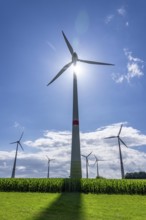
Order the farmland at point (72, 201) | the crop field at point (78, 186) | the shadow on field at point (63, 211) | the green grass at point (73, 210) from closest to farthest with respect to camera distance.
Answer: the shadow on field at point (63, 211) → the green grass at point (73, 210) → the farmland at point (72, 201) → the crop field at point (78, 186)

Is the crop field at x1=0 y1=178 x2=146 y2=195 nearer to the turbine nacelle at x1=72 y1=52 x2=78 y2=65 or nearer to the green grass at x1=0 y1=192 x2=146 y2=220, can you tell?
the green grass at x1=0 y1=192 x2=146 y2=220

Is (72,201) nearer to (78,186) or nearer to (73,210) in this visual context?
(73,210)

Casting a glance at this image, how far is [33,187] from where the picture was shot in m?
28.7

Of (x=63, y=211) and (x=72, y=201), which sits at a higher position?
(x=72, y=201)

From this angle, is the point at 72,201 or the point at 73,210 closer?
the point at 73,210

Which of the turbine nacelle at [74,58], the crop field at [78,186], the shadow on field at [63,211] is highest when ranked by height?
the turbine nacelle at [74,58]

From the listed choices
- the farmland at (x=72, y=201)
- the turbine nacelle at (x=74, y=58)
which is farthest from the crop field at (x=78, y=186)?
the turbine nacelle at (x=74, y=58)

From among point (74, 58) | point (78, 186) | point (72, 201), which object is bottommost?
point (72, 201)

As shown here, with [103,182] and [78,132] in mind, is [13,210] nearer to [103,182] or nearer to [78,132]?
[103,182]

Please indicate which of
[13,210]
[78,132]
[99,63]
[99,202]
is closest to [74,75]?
[99,63]

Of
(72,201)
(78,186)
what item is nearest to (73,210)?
(72,201)

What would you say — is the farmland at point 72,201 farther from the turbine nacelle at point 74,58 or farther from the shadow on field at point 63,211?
the turbine nacelle at point 74,58

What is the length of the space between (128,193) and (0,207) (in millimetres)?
15007

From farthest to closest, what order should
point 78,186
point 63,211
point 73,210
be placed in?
point 78,186, point 73,210, point 63,211
